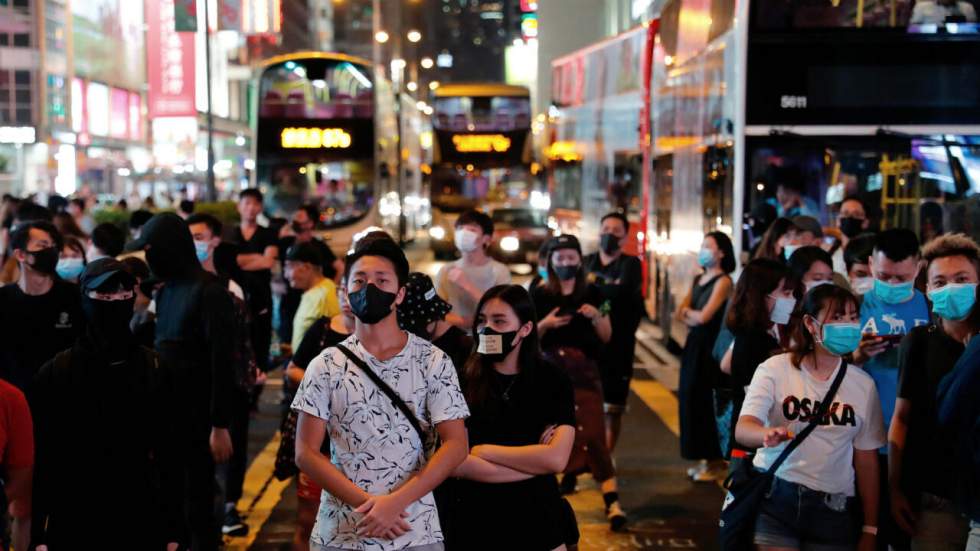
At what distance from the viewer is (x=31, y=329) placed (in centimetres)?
638

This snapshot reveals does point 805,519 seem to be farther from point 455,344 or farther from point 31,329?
point 31,329

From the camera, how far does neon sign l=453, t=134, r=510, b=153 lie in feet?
112

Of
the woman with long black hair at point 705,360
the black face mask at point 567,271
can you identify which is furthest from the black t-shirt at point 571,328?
the woman with long black hair at point 705,360

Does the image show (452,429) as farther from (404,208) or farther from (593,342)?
(404,208)

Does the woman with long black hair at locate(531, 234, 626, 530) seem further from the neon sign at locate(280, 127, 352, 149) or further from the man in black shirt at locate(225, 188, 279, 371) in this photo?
the neon sign at locate(280, 127, 352, 149)

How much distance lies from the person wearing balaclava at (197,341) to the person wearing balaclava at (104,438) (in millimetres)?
1736

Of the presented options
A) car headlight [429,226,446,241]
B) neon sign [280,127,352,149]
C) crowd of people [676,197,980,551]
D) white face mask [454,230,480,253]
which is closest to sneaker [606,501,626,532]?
white face mask [454,230,480,253]

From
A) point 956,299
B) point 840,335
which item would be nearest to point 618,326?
point 956,299

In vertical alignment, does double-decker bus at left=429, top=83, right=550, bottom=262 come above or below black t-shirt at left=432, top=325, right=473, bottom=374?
above

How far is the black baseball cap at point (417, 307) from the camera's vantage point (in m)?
5.22

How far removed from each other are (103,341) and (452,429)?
131cm

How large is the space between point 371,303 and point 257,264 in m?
7.35

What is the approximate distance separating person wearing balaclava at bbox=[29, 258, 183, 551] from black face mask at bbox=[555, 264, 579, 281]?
11.5 feet

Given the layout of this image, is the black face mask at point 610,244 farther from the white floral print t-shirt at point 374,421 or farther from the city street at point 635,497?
the white floral print t-shirt at point 374,421
